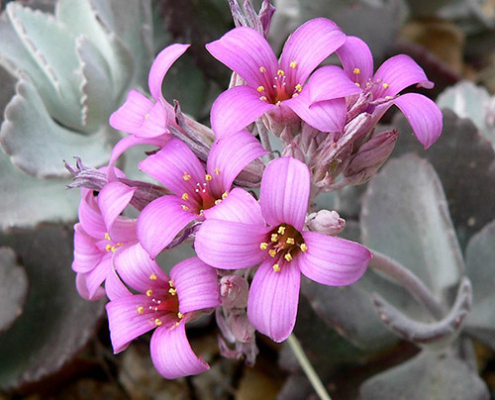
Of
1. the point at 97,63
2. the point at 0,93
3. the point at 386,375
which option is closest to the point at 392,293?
the point at 386,375

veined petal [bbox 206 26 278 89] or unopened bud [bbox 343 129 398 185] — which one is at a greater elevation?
veined petal [bbox 206 26 278 89]

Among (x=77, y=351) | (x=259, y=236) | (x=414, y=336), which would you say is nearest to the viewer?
(x=259, y=236)

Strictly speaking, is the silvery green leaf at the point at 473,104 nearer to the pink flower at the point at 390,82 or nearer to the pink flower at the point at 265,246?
the pink flower at the point at 390,82

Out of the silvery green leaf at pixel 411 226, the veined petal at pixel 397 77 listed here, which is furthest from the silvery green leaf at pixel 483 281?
Answer: the veined petal at pixel 397 77

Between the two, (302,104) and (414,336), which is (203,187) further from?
(414,336)

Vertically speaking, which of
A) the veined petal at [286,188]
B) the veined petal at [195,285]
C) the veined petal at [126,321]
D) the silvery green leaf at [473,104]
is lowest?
the silvery green leaf at [473,104]

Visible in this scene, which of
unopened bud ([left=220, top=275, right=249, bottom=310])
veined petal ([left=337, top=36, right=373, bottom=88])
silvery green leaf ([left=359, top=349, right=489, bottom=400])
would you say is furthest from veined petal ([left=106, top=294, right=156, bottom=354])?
silvery green leaf ([left=359, top=349, right=489, bottom=400])

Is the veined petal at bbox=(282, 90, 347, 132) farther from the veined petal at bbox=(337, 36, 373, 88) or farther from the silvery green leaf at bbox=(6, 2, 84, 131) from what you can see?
the silvery green leaf at bbox=(6, 2, 84, 131)
